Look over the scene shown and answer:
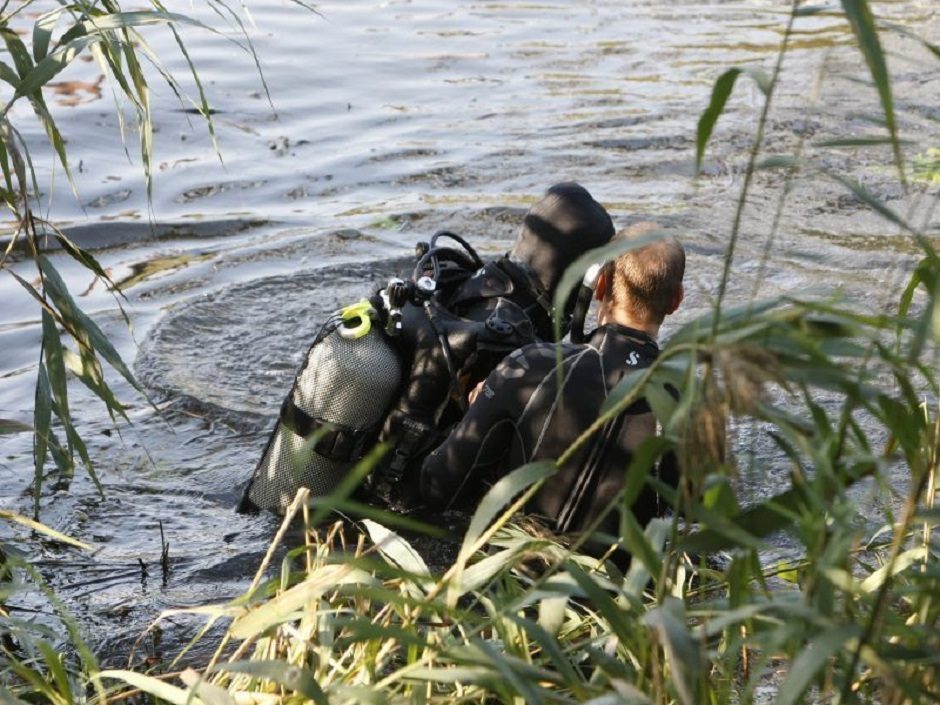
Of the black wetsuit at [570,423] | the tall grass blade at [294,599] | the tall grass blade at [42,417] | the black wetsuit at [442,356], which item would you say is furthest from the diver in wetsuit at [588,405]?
the tall grass blade at [294,599]

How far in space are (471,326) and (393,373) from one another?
26cm

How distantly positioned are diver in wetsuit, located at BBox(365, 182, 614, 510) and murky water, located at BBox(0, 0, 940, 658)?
576 mm

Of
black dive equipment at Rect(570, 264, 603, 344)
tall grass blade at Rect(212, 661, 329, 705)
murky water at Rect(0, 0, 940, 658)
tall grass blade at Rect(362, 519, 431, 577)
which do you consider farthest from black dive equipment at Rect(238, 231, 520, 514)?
tall grass blade at Rect(212, 661, 329, 705)

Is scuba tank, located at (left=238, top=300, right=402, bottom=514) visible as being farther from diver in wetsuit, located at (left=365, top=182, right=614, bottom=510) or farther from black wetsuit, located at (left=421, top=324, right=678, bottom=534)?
black wetsuit, located at (left=421, top=324, right=678, bottom=534)

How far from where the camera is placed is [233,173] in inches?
321

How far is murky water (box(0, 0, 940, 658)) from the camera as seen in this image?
4.71m

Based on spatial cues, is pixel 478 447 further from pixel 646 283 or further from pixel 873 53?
pixel 873 53

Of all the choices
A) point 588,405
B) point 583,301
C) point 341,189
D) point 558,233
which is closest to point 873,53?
point 588,405

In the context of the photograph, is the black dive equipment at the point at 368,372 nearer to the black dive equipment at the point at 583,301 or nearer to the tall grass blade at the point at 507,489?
the black dive equipment at the point at 583,301

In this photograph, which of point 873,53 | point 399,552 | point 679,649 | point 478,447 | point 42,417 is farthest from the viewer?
point 478,447

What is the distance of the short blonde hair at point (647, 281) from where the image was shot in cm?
345

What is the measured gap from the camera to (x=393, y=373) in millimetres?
3795

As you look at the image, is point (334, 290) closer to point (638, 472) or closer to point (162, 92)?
point (162, 92)

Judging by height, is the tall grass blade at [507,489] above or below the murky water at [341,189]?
above
